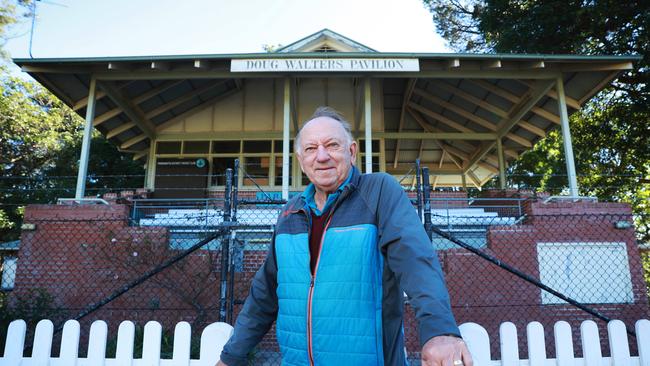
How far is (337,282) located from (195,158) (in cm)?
1169

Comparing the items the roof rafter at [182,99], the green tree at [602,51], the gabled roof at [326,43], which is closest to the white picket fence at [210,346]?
the roof rafter at [182,99]

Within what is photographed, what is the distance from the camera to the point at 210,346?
2.40 m

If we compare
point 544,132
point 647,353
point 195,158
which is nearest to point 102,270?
point 195,158

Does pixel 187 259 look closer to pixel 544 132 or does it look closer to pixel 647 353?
pixel 647 353

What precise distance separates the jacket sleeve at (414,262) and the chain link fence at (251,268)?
5260 mm

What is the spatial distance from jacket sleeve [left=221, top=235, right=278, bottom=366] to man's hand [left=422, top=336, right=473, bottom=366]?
0.89 meters

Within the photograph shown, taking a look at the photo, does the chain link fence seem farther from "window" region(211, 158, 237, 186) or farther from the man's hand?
the man's hand

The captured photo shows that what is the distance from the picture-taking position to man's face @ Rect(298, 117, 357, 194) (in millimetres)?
1745

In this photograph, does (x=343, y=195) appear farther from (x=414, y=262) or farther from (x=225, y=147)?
(x=225, y=147)

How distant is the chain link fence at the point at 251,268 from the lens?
22.5 ft

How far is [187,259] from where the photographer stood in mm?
7000

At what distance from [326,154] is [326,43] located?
11000 millimetres

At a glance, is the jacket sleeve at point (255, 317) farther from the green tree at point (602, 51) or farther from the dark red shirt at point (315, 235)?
the green tree at point (602, 51)

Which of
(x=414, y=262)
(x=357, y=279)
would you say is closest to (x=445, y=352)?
(x=414, y=262)
